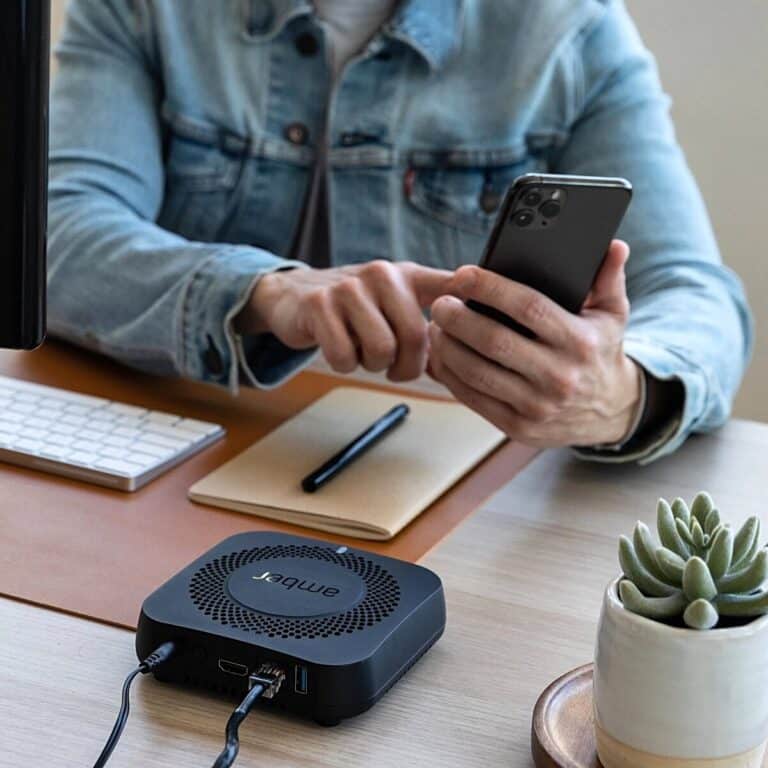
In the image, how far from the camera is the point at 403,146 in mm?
1310

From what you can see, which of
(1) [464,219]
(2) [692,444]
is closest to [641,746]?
(2) [692,444]

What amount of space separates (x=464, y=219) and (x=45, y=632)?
2.59ft

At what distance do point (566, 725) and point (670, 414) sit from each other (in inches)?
17.0

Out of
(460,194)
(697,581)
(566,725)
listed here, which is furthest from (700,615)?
(460,194)

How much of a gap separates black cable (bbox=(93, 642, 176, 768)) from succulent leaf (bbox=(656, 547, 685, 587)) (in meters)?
0.24

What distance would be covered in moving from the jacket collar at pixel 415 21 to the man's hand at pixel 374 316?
371mm

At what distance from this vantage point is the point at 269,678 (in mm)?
589

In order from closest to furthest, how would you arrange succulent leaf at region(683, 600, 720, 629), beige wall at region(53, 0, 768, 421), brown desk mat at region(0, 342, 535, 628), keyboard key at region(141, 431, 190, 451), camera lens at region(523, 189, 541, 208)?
succulent leaf at region(683, 600, 720, 629) → brown desk mat at region(0, 342, 535, 628) → camera lens at region(523, 189, 541, 208) → keyboard key at region(141, 431, 190, 451) → beige wall at region(53, 0, 768, 421)

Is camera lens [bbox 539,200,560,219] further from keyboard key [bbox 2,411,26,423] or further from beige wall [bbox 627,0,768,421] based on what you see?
beige wall [bbox 627,0,768,421]

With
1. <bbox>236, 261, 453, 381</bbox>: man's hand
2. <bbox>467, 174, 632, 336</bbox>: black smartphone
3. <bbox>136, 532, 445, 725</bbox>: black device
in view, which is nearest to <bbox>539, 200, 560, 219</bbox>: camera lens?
<bbox>467, 174, 632, 336</bbox>: black smartphone

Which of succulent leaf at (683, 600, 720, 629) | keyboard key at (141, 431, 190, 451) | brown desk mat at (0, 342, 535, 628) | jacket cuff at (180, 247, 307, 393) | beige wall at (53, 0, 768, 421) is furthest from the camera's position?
beige wall at (53, 0, 768, 421)

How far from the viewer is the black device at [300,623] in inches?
23.2

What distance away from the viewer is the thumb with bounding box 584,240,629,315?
887 mm

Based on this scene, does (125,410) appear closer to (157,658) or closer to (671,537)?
(157,658)
